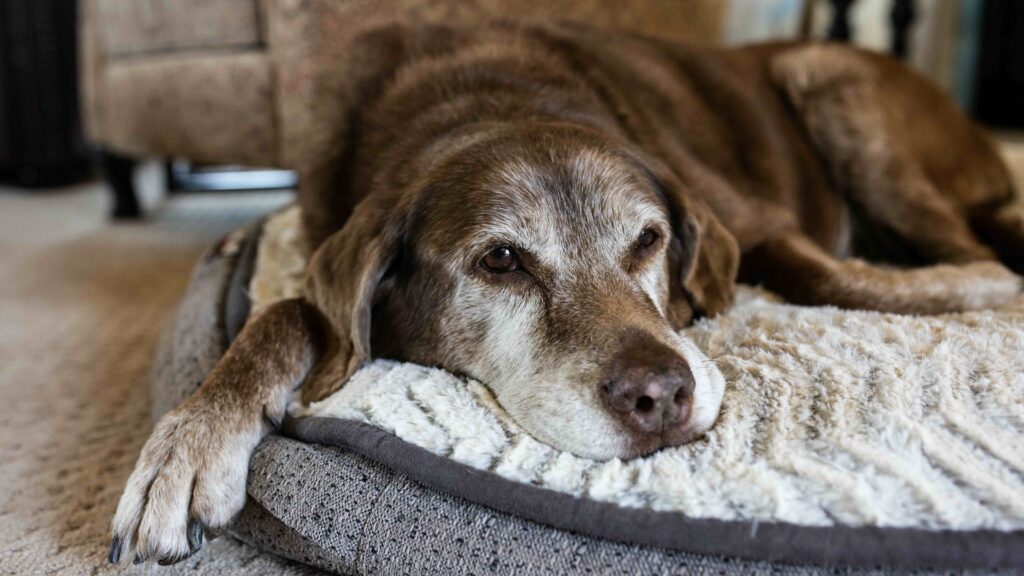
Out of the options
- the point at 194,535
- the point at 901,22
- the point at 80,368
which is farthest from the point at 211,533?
the point at 901,22

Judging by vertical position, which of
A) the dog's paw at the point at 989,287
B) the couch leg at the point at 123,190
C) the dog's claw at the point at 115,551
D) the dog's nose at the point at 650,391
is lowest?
the couch leg at the point at 123,190

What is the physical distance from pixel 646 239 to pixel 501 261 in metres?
0.30

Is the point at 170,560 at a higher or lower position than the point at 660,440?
lower

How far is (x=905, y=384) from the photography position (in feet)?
4.42

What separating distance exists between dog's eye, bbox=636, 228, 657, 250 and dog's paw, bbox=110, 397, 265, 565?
790mm

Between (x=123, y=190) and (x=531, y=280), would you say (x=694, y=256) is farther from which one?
(x=123, y=190)

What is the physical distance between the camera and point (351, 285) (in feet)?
5.19

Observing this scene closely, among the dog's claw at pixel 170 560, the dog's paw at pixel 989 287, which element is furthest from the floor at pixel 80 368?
the dog's paw at pixel 989 287

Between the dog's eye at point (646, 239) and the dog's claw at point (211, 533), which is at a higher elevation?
the dog's eye at point (646, 239)

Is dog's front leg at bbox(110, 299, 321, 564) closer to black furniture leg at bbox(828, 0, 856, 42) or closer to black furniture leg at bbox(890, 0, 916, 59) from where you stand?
black furniture leg at bbox(828, 0, 856, 42)

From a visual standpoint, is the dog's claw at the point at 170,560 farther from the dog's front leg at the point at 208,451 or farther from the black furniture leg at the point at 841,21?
the black furniture leg at the point at 841,21

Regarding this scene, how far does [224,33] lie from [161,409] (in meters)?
2.17

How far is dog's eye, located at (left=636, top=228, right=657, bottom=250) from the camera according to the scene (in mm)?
1639

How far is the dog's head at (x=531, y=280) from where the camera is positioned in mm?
1335
